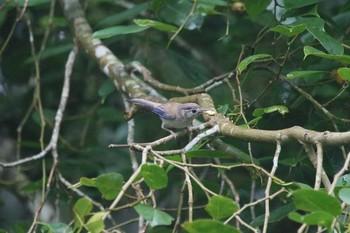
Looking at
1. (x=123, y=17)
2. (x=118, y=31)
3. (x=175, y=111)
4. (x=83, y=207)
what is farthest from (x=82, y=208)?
(x=123, y=17)

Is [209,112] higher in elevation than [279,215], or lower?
higher

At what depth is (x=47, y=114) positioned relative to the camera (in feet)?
13.6

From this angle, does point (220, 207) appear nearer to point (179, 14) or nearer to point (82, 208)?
point (82, 208)

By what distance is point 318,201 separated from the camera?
72.2 inches

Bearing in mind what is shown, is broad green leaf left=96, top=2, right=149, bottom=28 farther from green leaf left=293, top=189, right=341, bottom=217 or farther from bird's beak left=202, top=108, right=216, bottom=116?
green leaf left=293, top=189, right=341, bottom=217

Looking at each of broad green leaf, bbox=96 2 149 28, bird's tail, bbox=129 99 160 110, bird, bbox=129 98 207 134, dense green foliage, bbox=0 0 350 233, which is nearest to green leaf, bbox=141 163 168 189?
dense green foliage, bbox=0 0 350 233

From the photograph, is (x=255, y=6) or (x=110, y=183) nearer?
(x=110, y=183)

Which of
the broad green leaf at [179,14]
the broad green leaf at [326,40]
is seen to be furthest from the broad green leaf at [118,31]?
the broad green leaf at [326,40]

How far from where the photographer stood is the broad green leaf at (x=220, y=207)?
195 centimetres

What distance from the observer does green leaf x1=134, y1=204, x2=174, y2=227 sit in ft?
6.44

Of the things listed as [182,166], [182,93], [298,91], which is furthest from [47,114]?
[182,166]

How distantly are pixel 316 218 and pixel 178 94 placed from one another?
1776 mm

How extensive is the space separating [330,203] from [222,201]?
0.88 ft

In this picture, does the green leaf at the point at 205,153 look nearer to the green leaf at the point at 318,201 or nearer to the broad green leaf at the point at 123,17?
the green leaf at the point at 318,201
